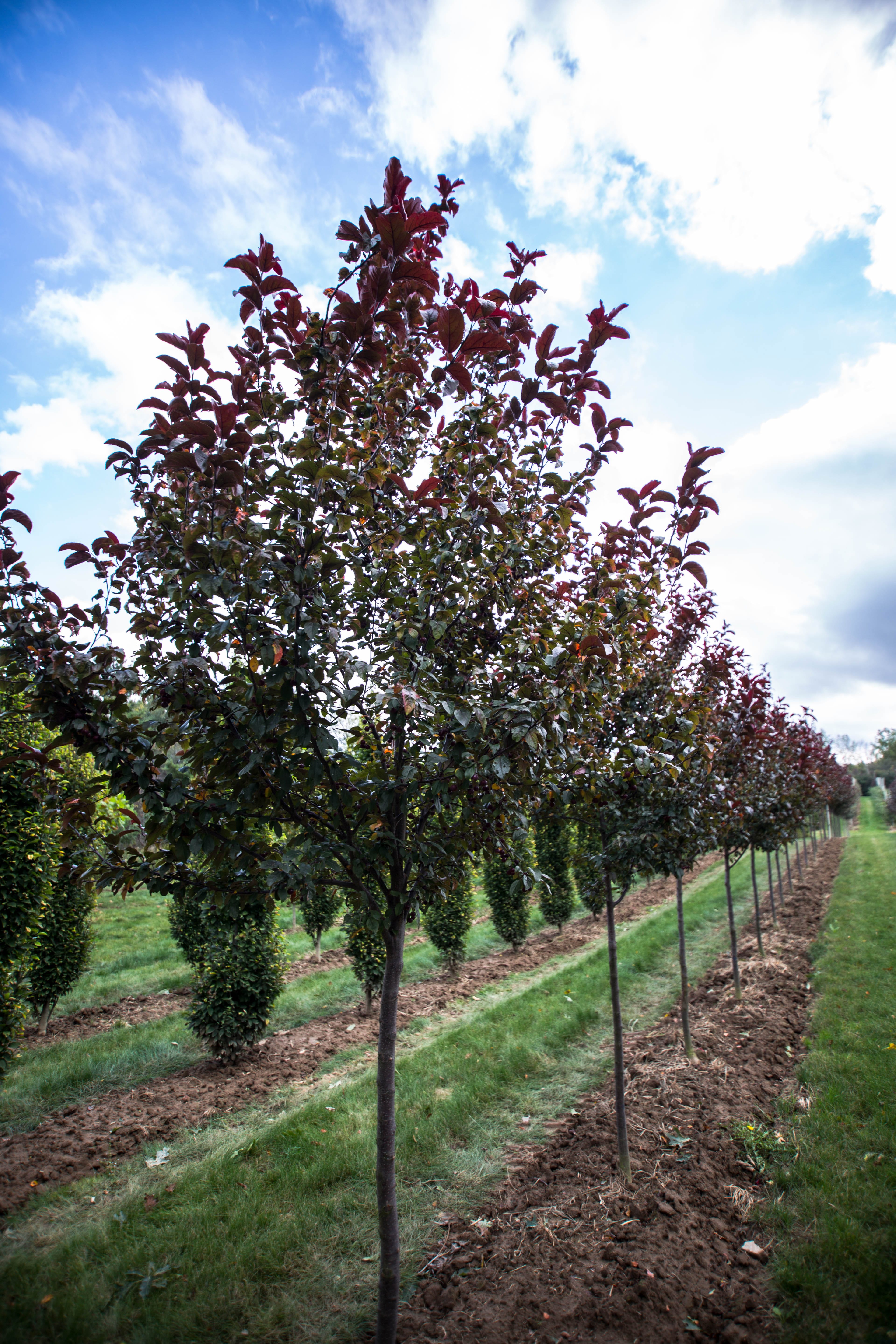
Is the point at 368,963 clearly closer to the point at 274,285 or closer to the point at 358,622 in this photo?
the point at 358,622

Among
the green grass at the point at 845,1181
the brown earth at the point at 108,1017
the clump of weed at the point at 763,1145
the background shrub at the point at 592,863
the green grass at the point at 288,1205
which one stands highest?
the background shrub at the point at 592,863

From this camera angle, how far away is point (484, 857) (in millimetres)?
3135

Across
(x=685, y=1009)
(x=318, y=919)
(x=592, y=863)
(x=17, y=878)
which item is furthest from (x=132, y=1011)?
(x=592, y=863)

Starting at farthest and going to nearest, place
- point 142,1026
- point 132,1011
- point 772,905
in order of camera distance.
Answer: point 772,905, point 132,1011, point 142,1026

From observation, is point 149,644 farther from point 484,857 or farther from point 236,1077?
point 236,1077

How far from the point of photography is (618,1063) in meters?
4.30

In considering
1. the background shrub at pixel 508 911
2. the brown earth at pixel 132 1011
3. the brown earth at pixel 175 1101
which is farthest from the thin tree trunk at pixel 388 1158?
the background shrub at pixel 508 911

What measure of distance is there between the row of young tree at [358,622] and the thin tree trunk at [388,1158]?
14 millimetres

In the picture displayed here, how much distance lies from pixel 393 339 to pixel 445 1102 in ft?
18.4

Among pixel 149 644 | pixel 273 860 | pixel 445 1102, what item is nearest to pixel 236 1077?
pixel 445 1102

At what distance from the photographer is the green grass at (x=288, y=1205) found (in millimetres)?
3061

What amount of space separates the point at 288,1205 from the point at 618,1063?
2.31 meters

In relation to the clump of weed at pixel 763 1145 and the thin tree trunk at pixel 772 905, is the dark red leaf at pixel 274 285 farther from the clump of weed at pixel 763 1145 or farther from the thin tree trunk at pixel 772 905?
the thin tree trunk at pixel 772 905

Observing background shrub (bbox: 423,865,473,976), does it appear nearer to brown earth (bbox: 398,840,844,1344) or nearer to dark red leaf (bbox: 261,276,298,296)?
brown earth (bbox: 398,840,844,1344)
